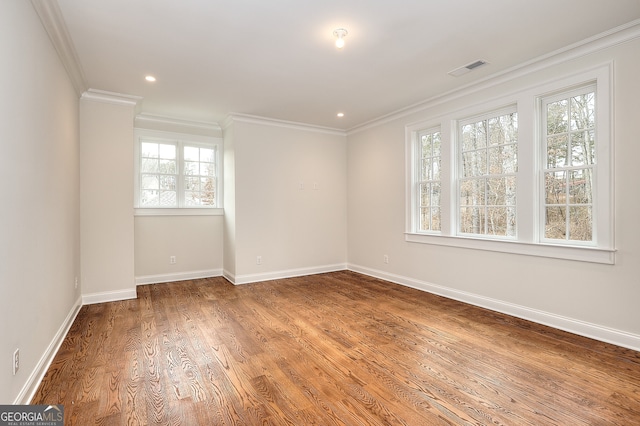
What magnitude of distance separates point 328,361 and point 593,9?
342 centimetres

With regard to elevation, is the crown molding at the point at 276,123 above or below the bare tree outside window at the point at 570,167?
above

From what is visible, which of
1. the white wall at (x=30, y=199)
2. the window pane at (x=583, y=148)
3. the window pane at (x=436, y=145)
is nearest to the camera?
the white wall at (x=30, y=199)

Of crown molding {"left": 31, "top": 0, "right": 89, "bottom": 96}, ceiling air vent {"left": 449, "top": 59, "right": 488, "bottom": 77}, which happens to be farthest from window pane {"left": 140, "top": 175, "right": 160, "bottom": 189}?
ceiling air vent {"left": 449, "top": 59, "right": 488, "bottom": 77}

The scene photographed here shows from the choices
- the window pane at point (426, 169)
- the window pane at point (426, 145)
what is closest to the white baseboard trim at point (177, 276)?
the window pane at point (426, 169)

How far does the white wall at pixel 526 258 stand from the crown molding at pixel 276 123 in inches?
25.0

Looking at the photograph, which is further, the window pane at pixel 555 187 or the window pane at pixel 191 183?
the window pane at pixel 191 183

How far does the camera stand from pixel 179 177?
5406mm

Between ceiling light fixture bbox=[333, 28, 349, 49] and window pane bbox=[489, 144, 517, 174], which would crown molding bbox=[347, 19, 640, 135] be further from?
ceiling light fixture bbox=[333, 28, 349, 49]

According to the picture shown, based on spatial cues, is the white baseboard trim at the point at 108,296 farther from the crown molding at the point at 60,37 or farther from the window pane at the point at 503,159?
the window pane at the point at 503,159

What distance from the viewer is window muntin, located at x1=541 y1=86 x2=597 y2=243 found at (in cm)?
306

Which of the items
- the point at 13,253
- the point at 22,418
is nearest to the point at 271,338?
the point at 22,418

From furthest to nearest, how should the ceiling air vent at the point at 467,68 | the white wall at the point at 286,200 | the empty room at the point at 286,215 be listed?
the white wall at the point at 286,200
the ceiling air vent at the point at 467,68
the empty room at the point at 286,215

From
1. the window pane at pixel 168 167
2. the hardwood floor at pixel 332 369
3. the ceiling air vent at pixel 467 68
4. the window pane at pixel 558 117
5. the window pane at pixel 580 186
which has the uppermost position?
the ceiling air vent at pixel 467 68

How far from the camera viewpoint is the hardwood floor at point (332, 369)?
1898 millimetres
